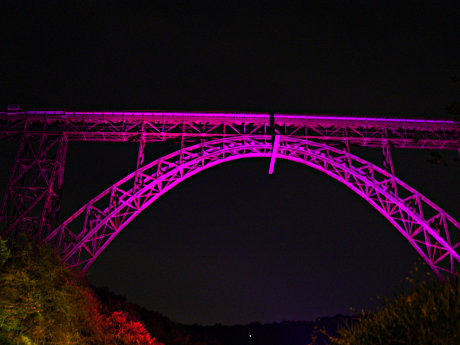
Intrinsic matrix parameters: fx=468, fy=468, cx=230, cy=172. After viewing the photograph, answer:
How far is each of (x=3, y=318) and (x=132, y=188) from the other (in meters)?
6.82

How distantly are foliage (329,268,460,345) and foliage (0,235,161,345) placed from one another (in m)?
7.97

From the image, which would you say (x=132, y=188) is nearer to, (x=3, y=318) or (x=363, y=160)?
(x=3, y=318)

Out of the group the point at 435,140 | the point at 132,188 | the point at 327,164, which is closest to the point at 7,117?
the point at 132,188

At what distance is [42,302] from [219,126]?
912 centimetres

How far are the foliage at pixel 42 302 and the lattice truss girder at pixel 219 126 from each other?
209 inches

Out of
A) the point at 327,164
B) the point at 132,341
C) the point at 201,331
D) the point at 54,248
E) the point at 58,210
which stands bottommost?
the point at 201,331

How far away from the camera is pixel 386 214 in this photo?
57.8 feet

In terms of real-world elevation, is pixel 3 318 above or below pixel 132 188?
below

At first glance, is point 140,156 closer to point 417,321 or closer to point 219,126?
point 219,126

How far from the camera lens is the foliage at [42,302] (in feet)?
40.0

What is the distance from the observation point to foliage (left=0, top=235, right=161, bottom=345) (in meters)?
12.2

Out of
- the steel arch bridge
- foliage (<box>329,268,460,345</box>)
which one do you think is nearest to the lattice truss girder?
the steel arch bridge

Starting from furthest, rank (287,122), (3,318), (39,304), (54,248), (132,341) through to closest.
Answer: (132,341) < (287,122) < (54,248) < (39,304) < (3,318)

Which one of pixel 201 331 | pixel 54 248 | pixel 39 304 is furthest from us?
pixel 201 331
